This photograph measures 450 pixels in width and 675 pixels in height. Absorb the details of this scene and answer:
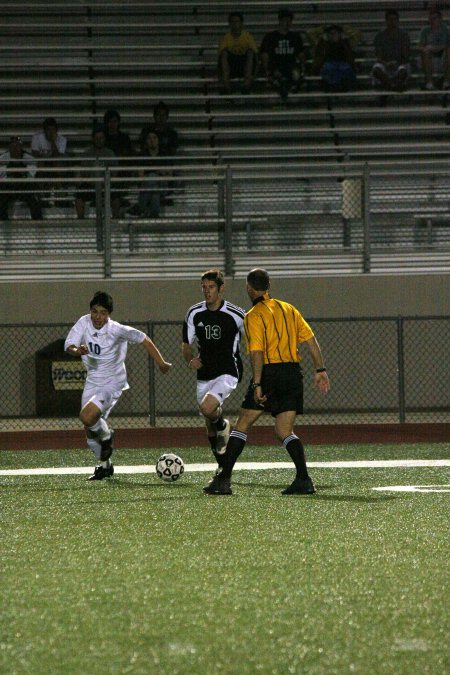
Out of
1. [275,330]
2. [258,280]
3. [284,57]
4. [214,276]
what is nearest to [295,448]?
[275,330]

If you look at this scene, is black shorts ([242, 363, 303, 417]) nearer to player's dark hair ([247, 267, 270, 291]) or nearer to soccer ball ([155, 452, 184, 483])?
player's dark hair ([247, 267, 270, 291])

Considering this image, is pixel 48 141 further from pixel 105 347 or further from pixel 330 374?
pixel 105 347


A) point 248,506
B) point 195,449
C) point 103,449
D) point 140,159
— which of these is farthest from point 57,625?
point 140,159

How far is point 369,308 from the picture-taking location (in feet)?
59.1

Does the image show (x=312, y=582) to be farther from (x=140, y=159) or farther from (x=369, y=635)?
(x=140, y=159)

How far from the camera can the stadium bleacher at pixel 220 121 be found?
701 inches

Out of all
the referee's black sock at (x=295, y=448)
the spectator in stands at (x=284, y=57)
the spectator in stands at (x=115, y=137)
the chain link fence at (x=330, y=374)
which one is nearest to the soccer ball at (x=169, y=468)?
the referee's black sock at (x=295, y=448)

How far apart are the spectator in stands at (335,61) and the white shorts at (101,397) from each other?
12.0 metres

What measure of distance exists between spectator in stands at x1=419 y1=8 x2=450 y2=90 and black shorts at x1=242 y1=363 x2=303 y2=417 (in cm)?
1346

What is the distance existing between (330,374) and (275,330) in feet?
28.2

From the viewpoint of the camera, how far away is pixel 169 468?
10.8 m

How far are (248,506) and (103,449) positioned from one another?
245cm

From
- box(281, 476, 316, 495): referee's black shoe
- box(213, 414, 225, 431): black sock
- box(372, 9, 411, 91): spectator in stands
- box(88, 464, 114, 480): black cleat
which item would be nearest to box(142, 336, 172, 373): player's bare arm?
box(213, 414, 225, 431): black sock

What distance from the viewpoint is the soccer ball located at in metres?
10.7
